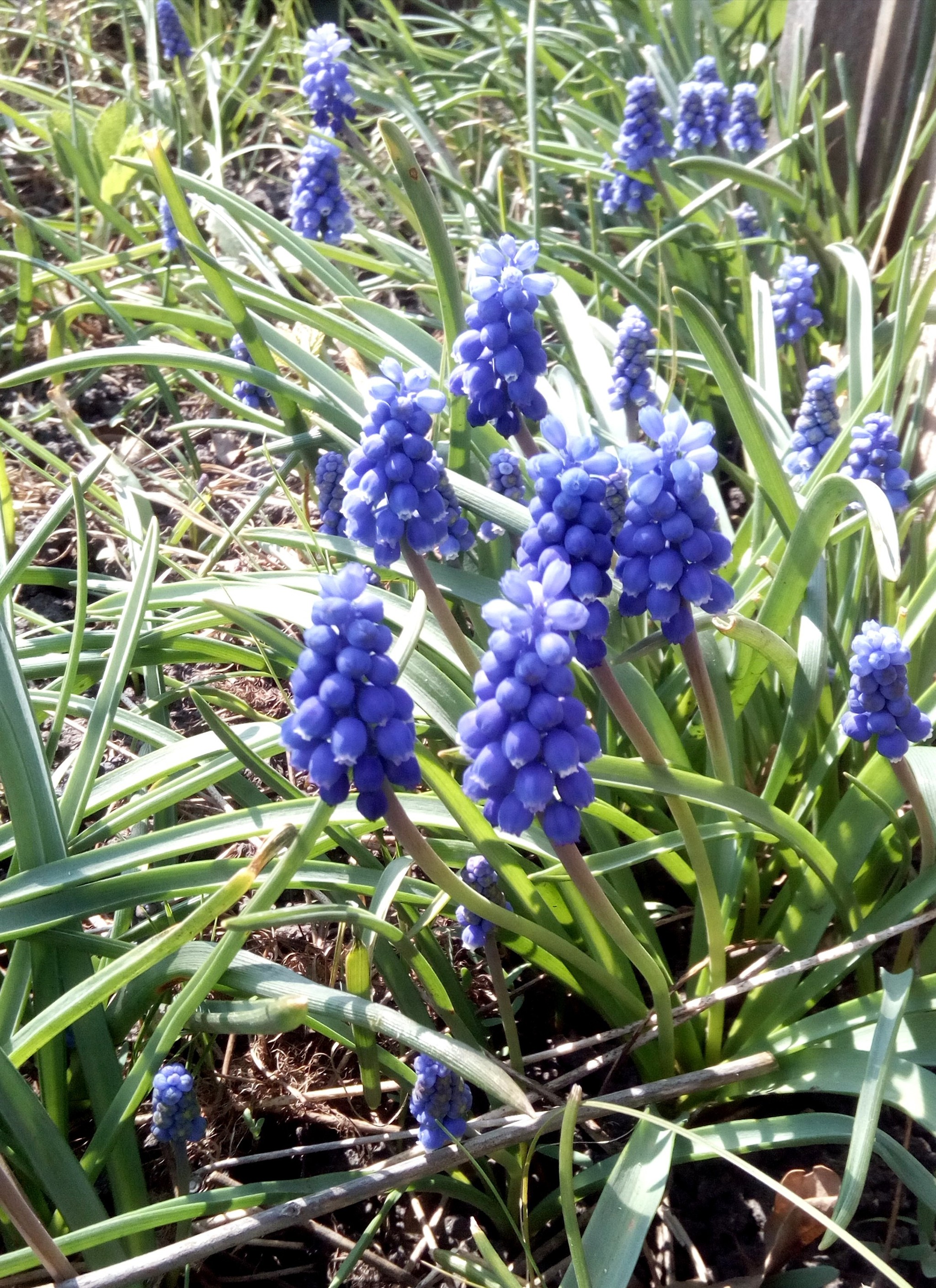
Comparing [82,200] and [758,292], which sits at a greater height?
[82,200]

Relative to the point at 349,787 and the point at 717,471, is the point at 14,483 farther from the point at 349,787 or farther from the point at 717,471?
the point at 349,787

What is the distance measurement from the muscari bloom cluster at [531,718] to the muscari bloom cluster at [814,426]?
142 centimetres

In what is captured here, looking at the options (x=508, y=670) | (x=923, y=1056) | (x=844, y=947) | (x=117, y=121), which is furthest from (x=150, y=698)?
(x=117, y=121)

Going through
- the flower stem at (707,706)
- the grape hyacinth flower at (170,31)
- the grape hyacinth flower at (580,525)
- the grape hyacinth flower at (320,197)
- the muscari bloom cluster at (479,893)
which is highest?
the grape hyacinth flower at (170,31)

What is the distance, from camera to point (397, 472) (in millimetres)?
1762

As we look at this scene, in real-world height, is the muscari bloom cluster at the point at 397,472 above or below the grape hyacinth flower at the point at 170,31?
below

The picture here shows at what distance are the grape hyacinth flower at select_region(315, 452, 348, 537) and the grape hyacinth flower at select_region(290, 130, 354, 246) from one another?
47.3 inches

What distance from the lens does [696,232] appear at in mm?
4055

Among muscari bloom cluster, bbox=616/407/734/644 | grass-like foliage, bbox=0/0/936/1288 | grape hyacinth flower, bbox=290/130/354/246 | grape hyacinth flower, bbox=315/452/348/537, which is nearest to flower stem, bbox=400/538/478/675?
grass-like foliage, bbox=0/0/936/1288

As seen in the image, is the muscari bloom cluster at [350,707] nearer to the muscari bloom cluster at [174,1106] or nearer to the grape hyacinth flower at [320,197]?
the muscari bloom cluster at [174,1106]

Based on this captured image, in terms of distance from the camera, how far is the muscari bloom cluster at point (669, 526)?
155 centimetres

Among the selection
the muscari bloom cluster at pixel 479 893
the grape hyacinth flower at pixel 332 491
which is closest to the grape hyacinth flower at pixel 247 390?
the grape hyacinth flower at pixel 332 491

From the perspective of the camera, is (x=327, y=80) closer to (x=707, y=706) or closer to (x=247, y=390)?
(x=247, y=390)

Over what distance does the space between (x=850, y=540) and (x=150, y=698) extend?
6.46 feet
